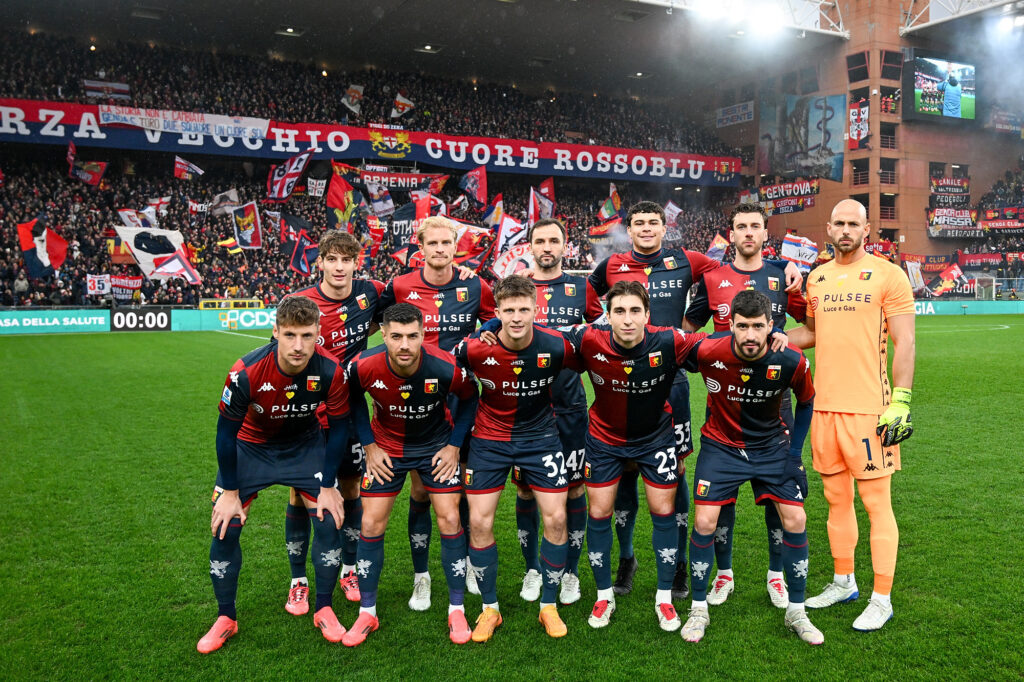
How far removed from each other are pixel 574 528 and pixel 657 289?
190cm

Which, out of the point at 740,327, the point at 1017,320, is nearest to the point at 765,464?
the point at 740,327

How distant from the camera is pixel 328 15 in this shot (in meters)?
31.3

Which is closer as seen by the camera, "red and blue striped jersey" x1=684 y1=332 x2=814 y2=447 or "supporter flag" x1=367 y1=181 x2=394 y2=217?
"red and blue striped jersey" x1=684 y1=332 x2=814 y2=447

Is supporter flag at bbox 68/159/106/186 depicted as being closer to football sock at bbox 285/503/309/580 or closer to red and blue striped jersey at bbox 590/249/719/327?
football sock at bbox 285/503/309/580

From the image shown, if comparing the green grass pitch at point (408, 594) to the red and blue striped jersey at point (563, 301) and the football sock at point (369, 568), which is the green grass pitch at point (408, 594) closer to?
the football sock at point (369, 568)

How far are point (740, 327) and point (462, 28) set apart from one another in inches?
1289

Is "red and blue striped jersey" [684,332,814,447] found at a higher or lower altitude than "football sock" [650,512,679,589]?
higher

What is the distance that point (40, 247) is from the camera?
26.1 meters

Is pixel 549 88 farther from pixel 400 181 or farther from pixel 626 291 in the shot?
pixel 626 291

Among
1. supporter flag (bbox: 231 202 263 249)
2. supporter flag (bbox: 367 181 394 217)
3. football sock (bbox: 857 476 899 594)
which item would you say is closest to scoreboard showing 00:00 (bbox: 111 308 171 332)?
supporter flag (bbox: 231 202 263 249)

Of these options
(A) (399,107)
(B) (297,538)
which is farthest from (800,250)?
(A) (399,107)

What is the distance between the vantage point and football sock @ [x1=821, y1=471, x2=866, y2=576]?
4.74 meters

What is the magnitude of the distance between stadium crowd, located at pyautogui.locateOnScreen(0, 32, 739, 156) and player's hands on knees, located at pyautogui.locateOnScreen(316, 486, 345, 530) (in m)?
31.4

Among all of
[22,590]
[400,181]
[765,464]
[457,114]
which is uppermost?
[457,114]
